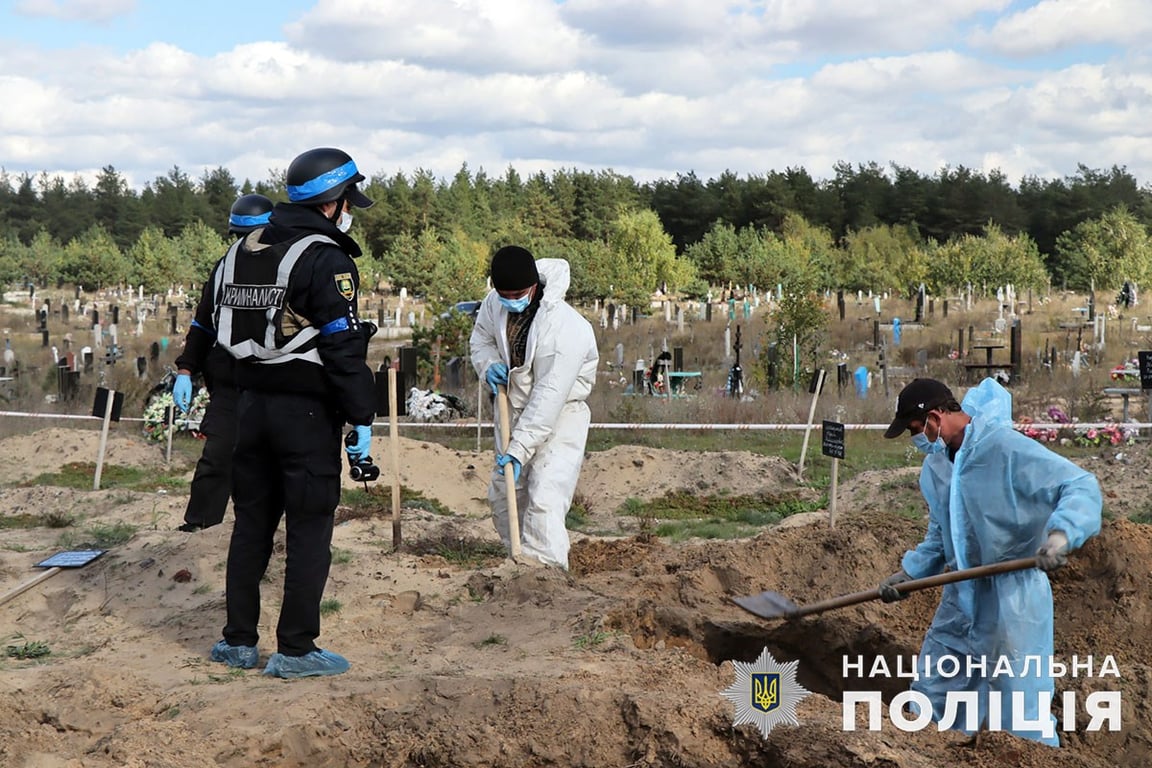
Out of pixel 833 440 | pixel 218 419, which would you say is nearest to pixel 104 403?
pixel 218 419

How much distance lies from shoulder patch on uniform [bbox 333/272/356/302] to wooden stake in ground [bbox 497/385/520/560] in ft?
6.69

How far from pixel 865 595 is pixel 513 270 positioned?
3.07m

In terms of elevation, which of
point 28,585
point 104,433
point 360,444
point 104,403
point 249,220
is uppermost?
point 249,220

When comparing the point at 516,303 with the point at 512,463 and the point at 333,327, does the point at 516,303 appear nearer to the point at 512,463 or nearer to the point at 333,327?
the point at 512,463

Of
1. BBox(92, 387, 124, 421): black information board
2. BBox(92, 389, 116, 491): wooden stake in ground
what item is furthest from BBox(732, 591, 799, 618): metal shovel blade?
BBox(92, 387, 124, 421): black information board

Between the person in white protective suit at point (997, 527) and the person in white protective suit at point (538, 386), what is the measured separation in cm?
264

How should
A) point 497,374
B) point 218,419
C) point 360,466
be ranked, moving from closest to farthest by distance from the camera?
point 360,466, point 497,374, point 218,419

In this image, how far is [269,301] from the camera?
5.32 meters

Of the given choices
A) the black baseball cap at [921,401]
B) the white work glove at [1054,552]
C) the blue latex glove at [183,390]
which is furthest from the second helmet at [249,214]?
the white work glove at [1054,552]

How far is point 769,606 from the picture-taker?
221 inches

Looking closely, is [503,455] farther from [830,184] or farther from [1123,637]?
[830,184]

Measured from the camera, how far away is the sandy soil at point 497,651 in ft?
14.9

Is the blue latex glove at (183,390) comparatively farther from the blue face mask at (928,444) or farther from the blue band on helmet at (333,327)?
the blue face mask at (928,444)

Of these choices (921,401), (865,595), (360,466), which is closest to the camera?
(921,401)
